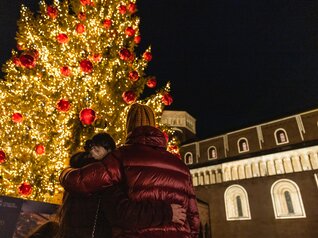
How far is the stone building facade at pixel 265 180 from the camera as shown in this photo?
769 inches

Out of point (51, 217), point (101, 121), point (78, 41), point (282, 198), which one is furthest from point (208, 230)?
point (51, 217)

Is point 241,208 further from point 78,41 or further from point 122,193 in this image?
point 122,193

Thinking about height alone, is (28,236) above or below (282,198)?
below

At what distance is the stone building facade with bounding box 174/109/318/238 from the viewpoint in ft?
64.1

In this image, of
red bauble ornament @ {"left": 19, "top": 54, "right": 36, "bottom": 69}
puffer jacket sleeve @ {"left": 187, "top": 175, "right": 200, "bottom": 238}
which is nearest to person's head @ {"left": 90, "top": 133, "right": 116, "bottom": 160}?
puffer jacket sleeve @ {"left": 187, "top": 175, "right": 200, "bottom": 238}

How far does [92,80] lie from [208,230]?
2195cm

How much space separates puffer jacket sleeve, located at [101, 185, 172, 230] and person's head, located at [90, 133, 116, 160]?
1.44ft

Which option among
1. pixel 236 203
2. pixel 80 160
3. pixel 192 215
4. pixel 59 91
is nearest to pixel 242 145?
pixel 236 203

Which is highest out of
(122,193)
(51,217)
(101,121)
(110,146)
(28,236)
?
(101,121)

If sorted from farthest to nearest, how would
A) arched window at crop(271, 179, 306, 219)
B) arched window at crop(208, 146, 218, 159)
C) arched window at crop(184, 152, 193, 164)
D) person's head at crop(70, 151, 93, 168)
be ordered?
arched window at crop(184, 152, 193, 164), arched window at crop(208, 146, 218, 159), arched window at crop(271, 179, 306, 219), person's head at crop(70, 151, 93, 168)

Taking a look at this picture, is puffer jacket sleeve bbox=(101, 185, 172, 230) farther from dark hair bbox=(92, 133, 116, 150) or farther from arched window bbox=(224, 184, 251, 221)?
arched window bbox=(224, 184, 251, 221)

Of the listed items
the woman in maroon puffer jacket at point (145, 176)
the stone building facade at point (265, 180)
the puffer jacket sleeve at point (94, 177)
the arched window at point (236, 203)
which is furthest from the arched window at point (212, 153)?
the puffer jacket sleeve at point (94, 177)

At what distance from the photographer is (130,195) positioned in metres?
1.78

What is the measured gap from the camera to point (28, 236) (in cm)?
206
